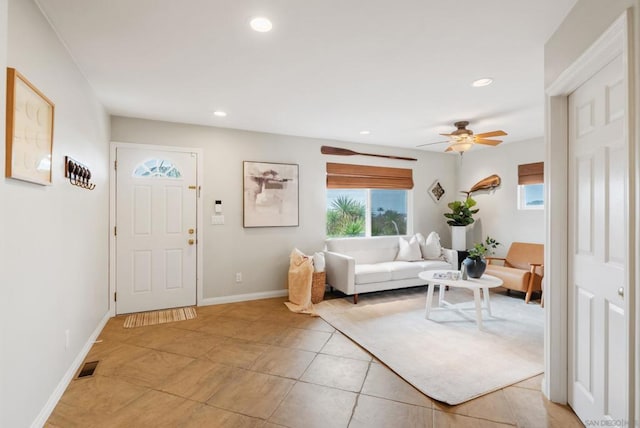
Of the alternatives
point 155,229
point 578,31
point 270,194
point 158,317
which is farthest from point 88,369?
point 578,31

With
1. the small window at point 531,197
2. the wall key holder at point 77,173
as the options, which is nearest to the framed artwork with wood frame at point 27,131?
the wall key holder at point 77,173

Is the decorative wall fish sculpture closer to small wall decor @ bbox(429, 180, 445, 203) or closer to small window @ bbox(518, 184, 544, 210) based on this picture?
small window @ bbox(518, 184, 544, 210)

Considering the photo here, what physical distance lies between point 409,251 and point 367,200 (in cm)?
116

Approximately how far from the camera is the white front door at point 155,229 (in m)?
3.79

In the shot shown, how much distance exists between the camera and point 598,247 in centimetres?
171

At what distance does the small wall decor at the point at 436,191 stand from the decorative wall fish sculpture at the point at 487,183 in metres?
0.50

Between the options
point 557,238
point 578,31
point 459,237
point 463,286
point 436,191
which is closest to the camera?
point 578,31

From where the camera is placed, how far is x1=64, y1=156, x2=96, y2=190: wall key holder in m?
2.29

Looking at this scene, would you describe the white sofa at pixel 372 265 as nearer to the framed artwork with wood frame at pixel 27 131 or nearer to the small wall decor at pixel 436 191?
the small wall decor at pixel 436 191

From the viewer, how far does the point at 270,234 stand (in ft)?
15.1

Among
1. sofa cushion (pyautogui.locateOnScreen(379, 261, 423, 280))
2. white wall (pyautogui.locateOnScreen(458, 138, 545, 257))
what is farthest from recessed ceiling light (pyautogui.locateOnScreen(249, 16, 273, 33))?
white wall (pyautogui.locateOnScreen(458, 138, 545, 257))

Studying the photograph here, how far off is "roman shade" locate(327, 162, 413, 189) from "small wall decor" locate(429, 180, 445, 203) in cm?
55

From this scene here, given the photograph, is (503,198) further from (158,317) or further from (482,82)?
(158,317)

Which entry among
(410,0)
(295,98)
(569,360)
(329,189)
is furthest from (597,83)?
(329,189)
